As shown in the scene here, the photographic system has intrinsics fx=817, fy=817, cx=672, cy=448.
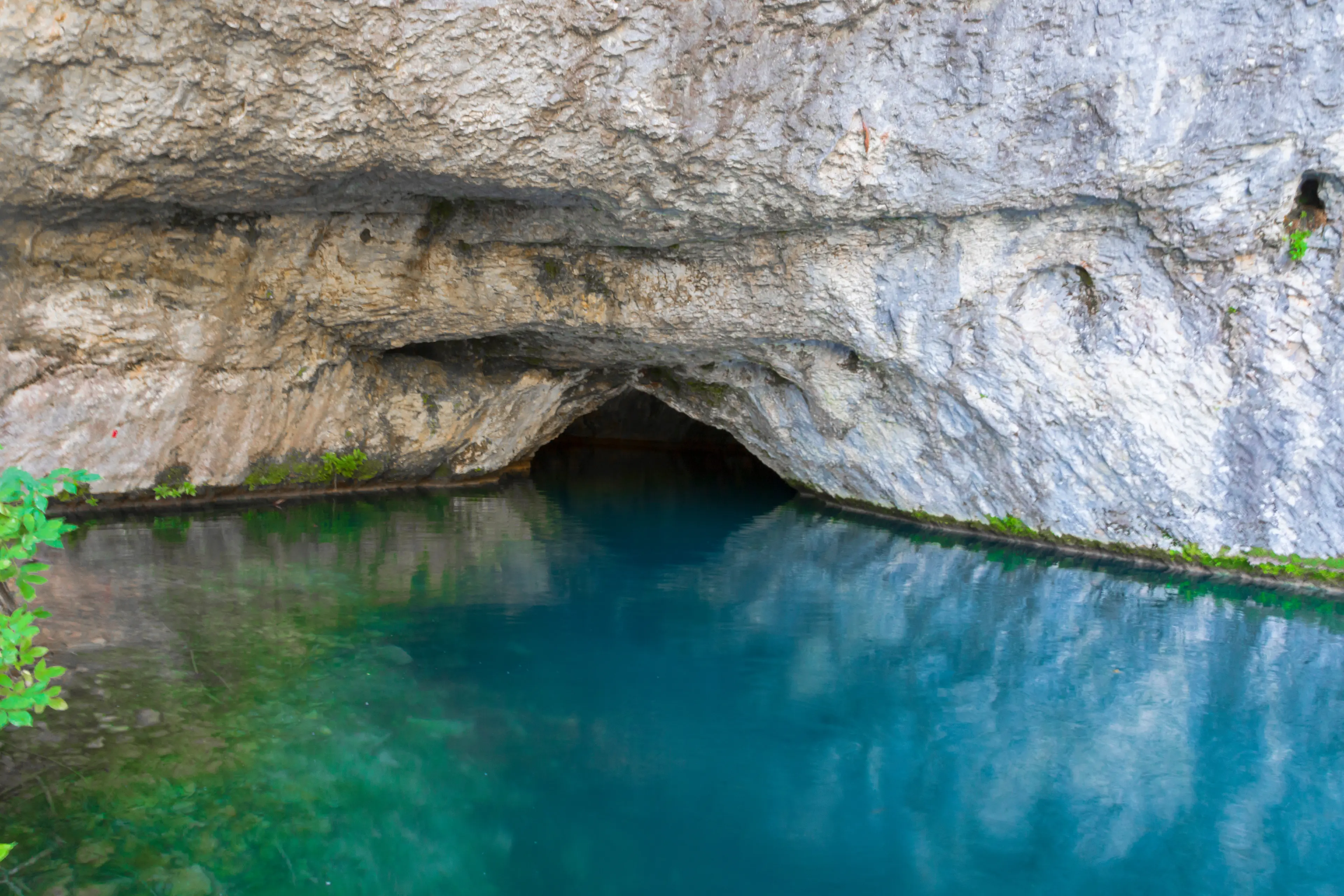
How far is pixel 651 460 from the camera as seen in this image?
83.5 feet

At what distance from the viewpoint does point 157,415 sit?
10984 millimetres

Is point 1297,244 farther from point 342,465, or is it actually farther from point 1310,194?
point 342,465

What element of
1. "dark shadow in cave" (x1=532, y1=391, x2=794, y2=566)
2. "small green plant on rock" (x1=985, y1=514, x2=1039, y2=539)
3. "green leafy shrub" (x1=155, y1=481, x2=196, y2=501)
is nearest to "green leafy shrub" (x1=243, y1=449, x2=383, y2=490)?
"green leafy shrub" (x1=155, y1=481, x2=196, y2=501)

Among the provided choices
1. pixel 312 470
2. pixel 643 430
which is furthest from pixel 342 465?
pixel 643 430

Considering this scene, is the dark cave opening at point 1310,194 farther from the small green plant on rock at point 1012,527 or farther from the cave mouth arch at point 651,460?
the cave mouth arch at point 651,460

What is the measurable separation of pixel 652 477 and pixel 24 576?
17436 millimetres

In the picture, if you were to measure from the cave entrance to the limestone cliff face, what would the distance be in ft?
9.44

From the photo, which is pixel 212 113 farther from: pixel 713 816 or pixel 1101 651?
pixel 1101 651

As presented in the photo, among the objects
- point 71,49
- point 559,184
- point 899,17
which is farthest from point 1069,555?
point 71,49

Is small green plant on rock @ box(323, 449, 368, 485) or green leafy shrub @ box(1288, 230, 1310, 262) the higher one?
green leafy shrub @ box(1288, 230, 1310, 262)

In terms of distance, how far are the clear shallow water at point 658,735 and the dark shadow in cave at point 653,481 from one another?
3.03 meters

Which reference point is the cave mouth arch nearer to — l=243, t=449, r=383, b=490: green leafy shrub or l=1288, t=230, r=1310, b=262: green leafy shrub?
l=243, t=449, r=383, b=490: green leafy shrub

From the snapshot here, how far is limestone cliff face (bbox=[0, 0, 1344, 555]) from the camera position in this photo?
21.3ft

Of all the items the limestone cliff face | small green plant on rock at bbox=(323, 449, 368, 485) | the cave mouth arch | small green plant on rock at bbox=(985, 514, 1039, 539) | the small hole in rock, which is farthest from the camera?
the cave mouth arch
